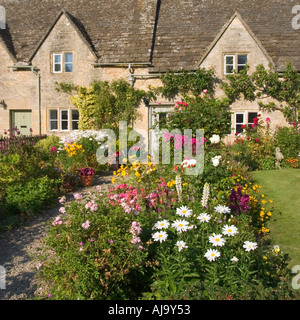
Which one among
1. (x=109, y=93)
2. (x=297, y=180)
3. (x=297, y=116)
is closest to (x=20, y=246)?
(x=297, y=180)

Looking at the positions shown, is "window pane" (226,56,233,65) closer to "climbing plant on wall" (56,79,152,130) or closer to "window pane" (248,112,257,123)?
"window pane" (248,112,257,123)

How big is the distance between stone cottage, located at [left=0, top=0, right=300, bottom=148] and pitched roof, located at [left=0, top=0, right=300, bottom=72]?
→ 50 millimetres

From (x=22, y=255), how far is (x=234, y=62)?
520 inches

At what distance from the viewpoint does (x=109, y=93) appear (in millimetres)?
15766

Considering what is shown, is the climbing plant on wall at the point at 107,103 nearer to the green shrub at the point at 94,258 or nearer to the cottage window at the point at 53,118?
the cottage window at the point at 53,118

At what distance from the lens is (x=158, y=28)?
16891 mm

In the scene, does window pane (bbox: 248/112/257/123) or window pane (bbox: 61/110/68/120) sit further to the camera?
window pane (bbox: 61/110/68/120)

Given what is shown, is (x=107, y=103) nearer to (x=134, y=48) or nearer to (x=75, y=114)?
(x=75, y=114)

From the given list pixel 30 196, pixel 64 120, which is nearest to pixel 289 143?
pixel 30 196

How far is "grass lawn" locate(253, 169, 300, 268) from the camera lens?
5840mm

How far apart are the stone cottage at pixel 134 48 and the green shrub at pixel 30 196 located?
830cm

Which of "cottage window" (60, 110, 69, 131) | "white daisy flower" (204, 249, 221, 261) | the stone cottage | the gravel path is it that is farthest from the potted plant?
"cottage window" (60, 110, 69, 131)

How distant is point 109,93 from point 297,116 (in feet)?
29.0
